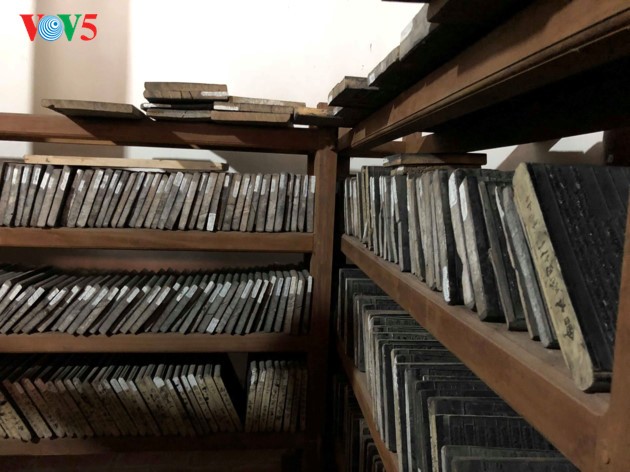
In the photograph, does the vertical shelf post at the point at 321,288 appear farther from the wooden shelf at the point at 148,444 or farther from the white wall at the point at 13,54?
the white wall at the point at 13,54

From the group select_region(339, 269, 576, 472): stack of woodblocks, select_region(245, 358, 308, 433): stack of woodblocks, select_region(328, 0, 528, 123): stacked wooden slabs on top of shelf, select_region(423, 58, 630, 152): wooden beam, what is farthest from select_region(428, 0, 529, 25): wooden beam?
select_region(245, 358, 308, 433): stack of woodblocks

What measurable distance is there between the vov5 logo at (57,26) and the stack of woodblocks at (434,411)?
6.07 feet

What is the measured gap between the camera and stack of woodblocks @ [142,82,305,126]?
1.41m

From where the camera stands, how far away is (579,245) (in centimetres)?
47

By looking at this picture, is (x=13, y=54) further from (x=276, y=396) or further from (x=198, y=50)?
(x=276, y=396)

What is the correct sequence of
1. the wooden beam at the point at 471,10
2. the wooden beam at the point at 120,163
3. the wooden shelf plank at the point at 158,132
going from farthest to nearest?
the wooden beam at the point at 120,163 < the wooden shelf plank at the point at 158,132 < the wooden beam at the point at 471,10

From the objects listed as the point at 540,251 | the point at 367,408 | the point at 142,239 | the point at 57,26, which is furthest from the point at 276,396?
the point at 57,26

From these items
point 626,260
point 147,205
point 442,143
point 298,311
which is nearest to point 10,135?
point 147,205

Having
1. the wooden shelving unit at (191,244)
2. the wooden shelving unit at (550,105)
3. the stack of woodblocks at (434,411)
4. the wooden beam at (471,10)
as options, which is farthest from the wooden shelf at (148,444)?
the wooden beam at (471,10)

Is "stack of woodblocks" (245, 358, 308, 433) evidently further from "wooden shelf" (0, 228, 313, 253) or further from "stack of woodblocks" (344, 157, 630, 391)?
"stack of woodblocks" (344, 157, 630, 391)

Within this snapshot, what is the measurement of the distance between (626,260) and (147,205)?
4.98ft

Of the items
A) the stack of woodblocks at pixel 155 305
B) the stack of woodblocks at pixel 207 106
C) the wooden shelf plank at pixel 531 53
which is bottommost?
the stack of woodblocks at pixel 155 305

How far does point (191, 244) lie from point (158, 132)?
1.32 feet

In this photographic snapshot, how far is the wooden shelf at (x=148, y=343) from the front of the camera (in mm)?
1571
